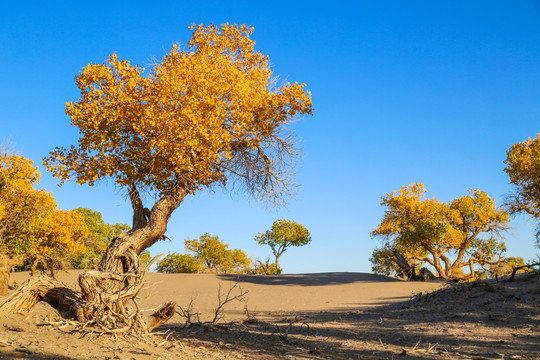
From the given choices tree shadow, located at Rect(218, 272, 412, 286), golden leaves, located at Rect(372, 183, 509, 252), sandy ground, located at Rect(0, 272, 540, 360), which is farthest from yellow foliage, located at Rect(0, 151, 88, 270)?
golden leaves, located at Rect(372, 183, 509, 252)

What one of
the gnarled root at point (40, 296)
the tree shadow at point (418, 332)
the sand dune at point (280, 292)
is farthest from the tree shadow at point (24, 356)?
the sand dune at point (280, 292)

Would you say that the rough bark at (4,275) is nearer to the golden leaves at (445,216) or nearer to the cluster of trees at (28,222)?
the cluster of trees at (28,222)

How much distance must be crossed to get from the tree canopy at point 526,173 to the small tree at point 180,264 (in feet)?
104

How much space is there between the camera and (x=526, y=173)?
22828mm

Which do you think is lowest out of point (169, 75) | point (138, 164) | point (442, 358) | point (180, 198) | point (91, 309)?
point (442, 358)

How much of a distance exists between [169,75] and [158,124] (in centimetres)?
115

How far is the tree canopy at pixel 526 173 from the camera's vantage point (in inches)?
887

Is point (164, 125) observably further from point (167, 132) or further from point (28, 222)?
point (28, 222)

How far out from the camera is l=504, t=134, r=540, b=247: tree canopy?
73.9ft

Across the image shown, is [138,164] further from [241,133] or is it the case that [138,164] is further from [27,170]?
[27,170]

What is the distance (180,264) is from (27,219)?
28.4 metres

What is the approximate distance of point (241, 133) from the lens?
1052 centimetres

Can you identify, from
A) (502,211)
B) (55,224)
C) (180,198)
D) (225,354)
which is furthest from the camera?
(502,211)

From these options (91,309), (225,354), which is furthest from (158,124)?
(225,354)
